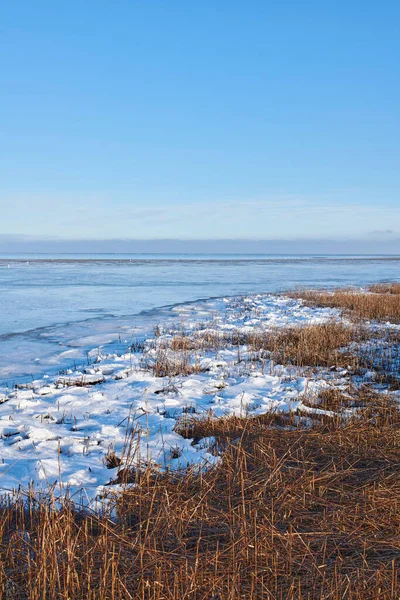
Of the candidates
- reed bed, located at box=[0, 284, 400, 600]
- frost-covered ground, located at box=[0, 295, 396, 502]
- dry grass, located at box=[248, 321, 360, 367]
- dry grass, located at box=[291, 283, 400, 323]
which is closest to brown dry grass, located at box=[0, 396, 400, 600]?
reed bed, located at box=[0, 284, 400, 600]

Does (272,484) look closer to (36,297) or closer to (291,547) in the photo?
(291,547)

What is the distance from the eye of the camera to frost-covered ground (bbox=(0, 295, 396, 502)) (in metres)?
5.35

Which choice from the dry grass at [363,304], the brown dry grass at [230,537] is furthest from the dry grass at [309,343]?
the brown dry grass at [230,537]

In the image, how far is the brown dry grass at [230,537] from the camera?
3.27 meters

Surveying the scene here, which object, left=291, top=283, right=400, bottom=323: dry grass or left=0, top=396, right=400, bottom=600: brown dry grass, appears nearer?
left=0, top=396, right=400, bottom=600: brown dry grass

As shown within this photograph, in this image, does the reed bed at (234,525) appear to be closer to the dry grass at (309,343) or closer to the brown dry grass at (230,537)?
the brown dry grass at (230,537)

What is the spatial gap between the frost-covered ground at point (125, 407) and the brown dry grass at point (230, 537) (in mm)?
442

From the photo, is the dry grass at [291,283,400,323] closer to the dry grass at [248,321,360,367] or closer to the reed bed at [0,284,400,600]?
the dry grass at [248,321,360,367]

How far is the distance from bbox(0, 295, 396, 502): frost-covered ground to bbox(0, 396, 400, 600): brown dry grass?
1.45ft

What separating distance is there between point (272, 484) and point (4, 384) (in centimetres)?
610

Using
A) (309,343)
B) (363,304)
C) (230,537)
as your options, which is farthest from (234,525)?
(363,304)

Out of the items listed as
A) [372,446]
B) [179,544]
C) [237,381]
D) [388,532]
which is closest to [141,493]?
[179,544]

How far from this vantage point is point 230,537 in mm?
3854

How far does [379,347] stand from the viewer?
1216 centimetres
